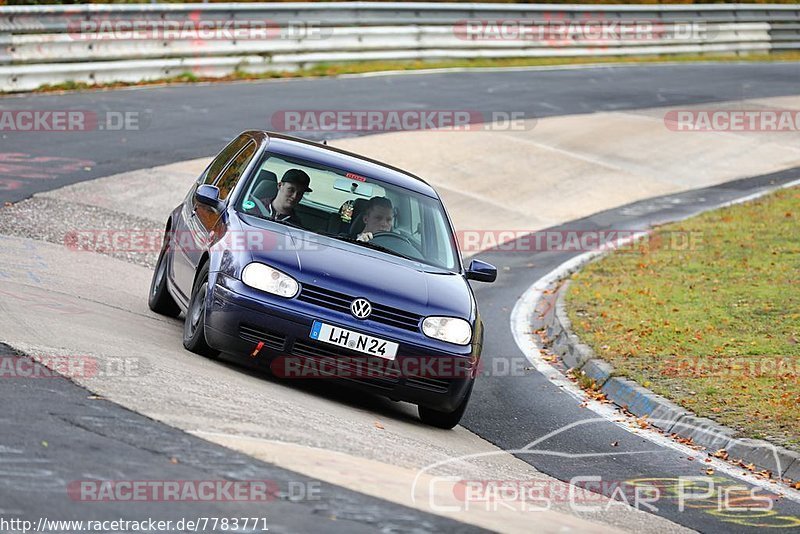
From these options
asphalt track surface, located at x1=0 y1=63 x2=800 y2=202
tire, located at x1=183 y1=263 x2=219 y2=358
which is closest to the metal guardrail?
asphalt track surface, located at x1=0 y1=63 x2=800 y2=202

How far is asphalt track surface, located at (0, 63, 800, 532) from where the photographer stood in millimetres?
7095

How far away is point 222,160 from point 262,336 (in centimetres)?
283

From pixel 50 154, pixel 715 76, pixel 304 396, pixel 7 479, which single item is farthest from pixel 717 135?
pixel 7 479

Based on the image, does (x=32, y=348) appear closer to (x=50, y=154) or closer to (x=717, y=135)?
(x=50, y=154)

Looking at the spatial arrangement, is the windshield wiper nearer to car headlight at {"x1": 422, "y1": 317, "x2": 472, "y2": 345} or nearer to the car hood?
the car hood

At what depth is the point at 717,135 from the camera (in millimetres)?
23625

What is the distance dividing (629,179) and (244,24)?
8.80m

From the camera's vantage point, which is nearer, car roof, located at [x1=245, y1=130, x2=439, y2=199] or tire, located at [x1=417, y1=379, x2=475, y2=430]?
tire, located at [x1=417, y1=379, x2=475, y2=430]

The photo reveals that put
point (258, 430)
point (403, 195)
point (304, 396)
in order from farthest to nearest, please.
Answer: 1. point (403, 195)
2. point (304, 396)
3. point (258, 430)

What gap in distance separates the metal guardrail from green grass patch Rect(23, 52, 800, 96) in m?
0.12

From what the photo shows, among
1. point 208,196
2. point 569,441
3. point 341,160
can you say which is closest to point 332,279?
point 208,196

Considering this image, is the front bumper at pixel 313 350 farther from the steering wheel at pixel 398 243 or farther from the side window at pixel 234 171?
the side window at pixel 234 171

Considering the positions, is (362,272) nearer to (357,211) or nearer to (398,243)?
(398,243)

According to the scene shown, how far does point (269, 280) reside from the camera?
789 centimetres
